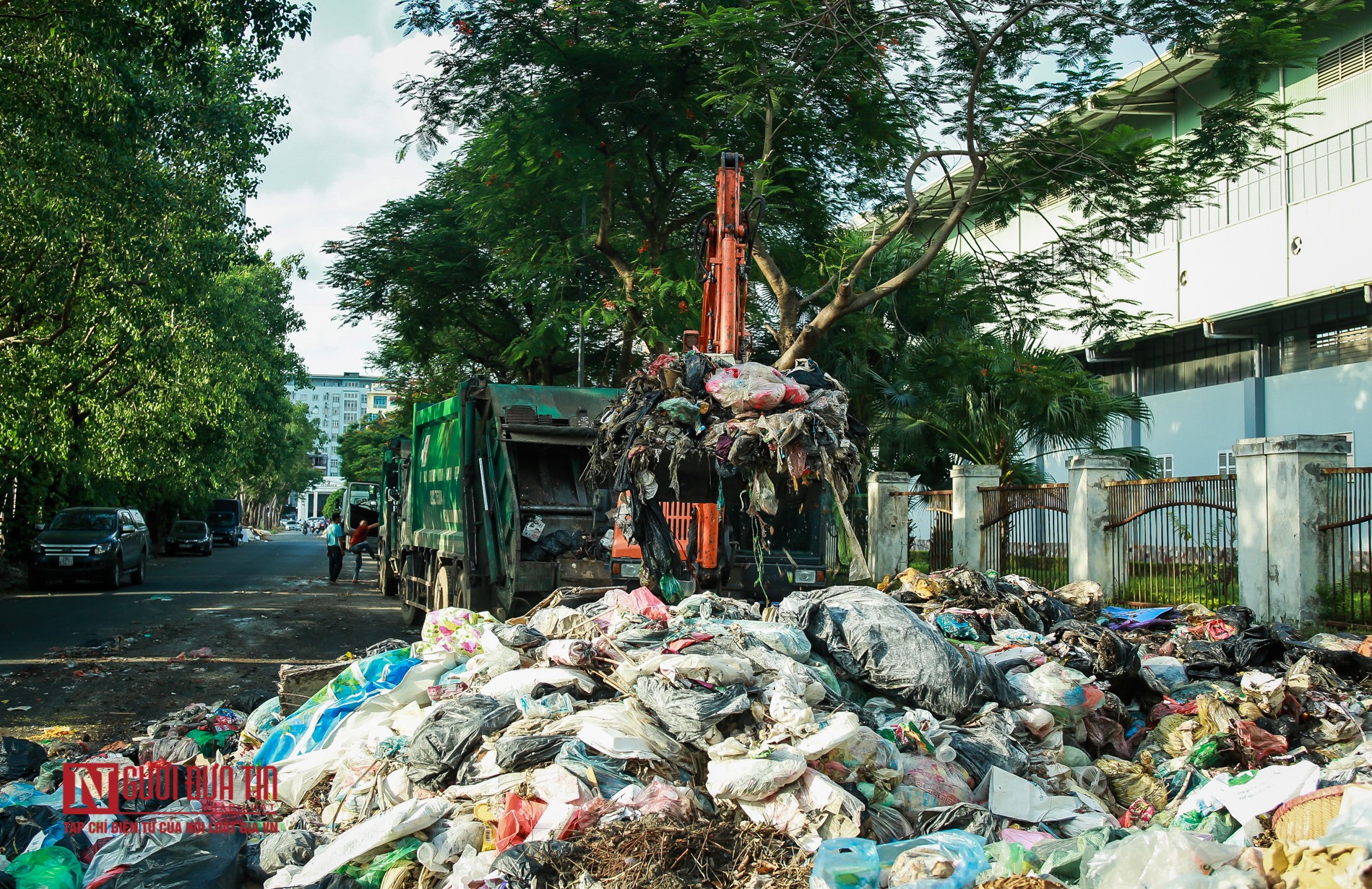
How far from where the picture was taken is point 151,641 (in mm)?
11633

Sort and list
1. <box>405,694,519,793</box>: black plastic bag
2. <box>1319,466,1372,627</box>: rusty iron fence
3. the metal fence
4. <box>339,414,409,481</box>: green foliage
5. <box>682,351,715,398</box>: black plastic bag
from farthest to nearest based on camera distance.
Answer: <box>339,414,409,481</box>: green foliage, the metal fence, <box>1319,466,1372,627</box>: rusty iron fence, <box>682,351,715,398</box>: black plastic bag, <box>405,694,519,793</box>: black plastic bag

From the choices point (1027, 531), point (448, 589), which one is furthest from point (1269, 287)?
point (448, 589)

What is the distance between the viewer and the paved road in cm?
1220

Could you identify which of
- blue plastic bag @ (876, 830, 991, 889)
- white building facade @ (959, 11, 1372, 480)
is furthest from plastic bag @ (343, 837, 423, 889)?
white building facade @ (959, 11, 1372, 480)

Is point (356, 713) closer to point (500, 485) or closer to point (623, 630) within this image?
point (623, 630)

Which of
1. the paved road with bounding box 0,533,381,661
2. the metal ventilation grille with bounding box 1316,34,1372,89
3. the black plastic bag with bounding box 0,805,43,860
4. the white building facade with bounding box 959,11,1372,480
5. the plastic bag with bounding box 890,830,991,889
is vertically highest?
the metal ventilation grille with bounding box 1316,34,1372,89

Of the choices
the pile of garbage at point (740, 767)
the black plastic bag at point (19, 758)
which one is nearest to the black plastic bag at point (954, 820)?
the pile of garbage at point (740, 767)

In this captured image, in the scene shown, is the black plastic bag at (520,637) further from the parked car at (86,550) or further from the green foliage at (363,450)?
the green foliage at (363,450)

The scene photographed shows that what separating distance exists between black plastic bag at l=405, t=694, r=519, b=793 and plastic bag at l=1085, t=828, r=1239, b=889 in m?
2.81

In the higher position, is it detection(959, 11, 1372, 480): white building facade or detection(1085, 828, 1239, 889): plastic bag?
detection(959, 11, 1372, 480): white building facade

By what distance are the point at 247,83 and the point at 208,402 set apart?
8770mm

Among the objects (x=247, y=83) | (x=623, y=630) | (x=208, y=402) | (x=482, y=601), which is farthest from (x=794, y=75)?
(x=208, y=402)

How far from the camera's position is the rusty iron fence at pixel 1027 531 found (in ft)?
42.4

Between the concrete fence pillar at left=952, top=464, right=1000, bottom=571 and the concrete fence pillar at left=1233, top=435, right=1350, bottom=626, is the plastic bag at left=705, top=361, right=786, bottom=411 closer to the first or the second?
the concrete fence pillar at left=1233, top=435, right=1350, bottom=626
